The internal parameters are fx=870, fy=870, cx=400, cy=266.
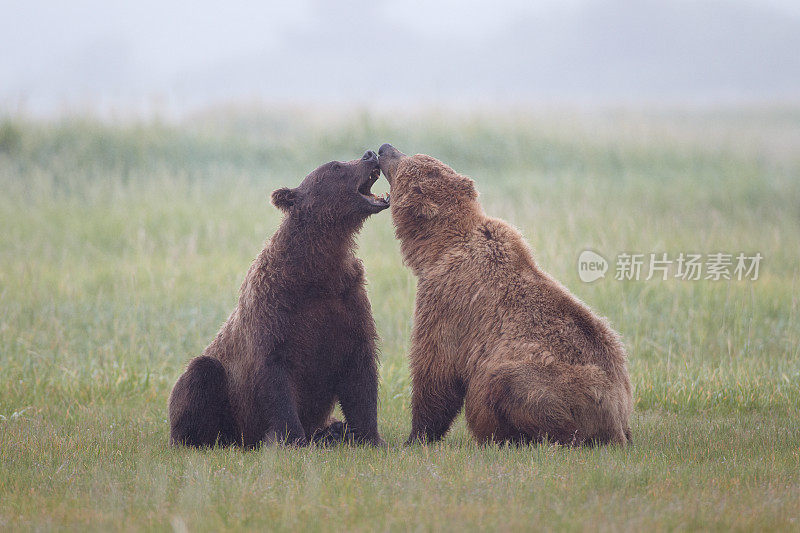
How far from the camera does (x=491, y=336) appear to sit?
228 inches

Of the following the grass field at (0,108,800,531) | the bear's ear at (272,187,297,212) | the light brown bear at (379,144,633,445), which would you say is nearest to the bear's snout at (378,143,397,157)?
the light brown bear at (379,144,633,445)

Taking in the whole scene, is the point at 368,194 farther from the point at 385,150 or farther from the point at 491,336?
the point at 491,336

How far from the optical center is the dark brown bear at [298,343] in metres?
6.11

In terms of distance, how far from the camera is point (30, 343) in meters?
9.94

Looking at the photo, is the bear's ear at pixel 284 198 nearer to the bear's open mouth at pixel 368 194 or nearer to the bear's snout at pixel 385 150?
the bear's open mouth at pixel 368 194

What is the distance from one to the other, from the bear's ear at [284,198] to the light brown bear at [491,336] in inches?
28.4

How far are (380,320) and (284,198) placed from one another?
453 cm

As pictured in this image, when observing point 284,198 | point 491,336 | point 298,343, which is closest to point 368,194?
point 284,198

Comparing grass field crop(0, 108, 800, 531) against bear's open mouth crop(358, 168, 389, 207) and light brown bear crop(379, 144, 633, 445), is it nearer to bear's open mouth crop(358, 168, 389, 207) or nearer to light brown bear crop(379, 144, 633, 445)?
light brown bear crop(379, 144, 633, 445)

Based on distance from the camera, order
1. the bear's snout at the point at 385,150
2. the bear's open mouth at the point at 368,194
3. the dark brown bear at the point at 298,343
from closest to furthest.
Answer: the dark brown bear at the point at 298,343
the bear's open mouth at the point at 368,194
the bear's snout at the point at 385,150

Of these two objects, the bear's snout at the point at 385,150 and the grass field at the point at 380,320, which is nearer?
the grass field at the point at 380,320

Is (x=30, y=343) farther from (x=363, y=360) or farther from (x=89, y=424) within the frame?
(x=363, y=360)

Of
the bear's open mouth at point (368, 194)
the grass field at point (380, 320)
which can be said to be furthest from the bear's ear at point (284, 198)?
the grass field at point (380, 320)

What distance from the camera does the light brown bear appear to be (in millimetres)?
5484
